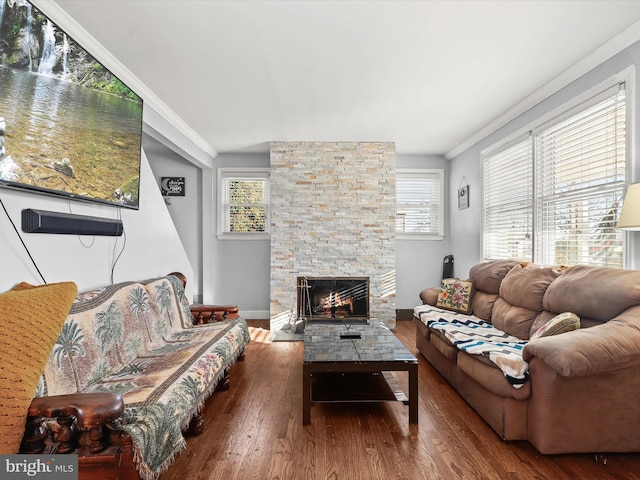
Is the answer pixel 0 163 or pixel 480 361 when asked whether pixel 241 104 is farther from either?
pixel 480 361

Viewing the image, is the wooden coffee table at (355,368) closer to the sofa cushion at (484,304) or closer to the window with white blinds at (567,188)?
the sofa cushion at (484,304)

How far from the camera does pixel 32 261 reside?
6.05 ft

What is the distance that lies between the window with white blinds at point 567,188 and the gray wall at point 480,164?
Answer: 10 cm

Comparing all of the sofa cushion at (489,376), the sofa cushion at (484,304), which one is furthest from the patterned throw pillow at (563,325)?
the sofa cushion at (484,304)

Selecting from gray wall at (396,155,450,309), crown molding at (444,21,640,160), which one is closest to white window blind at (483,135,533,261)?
crown molding at (444,21,640,160)

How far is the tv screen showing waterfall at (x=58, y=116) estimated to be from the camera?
1646mm

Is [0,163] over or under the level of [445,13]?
under

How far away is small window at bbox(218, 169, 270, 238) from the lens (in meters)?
5.32

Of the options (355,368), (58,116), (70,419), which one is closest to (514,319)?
(355,368)

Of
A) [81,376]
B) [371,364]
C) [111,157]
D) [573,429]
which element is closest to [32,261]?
[81,376]

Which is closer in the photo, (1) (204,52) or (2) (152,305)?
(1) (204,52)

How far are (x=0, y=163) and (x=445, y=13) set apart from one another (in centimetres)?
251

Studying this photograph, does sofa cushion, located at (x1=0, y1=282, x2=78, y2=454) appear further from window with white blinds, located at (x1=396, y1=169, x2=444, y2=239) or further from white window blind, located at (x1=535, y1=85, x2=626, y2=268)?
window with white blinds, located at (x1=396, y1=169, x2=444, y2=239)

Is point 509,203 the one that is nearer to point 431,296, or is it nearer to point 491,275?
point 491,275
